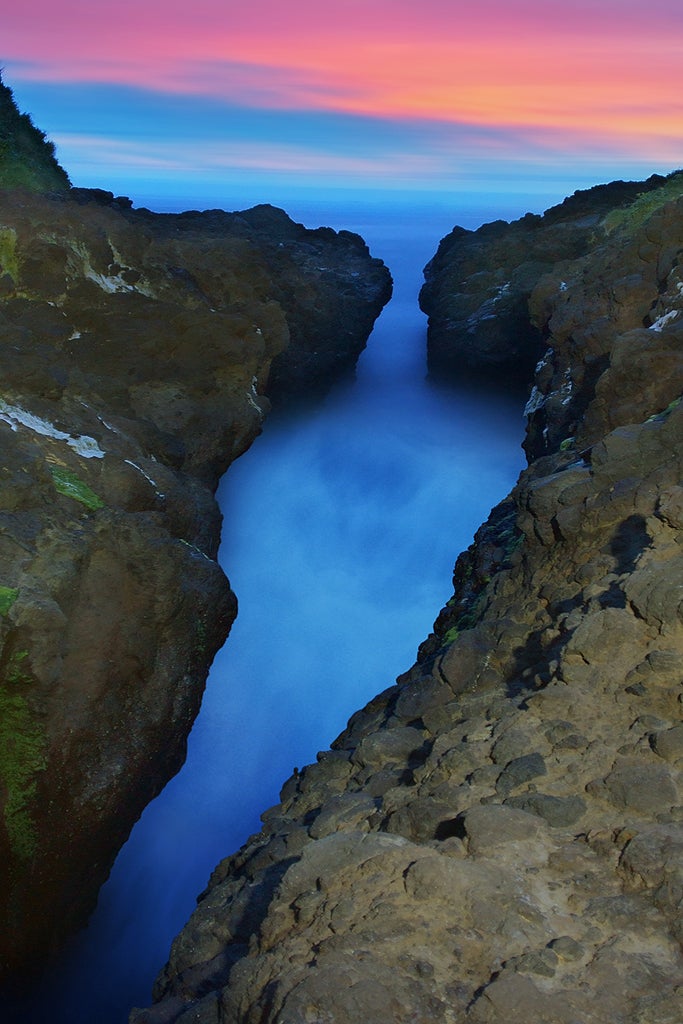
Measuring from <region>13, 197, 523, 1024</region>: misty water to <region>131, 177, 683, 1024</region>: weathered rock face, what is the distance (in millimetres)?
3082

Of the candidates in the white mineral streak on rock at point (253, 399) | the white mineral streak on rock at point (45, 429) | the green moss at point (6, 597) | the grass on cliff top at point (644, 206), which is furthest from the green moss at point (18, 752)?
the grass on cliff top at point (644, 206)

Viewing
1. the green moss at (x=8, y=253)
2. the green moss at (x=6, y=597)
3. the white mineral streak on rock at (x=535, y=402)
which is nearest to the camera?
the green moss at (x=6, y=597)

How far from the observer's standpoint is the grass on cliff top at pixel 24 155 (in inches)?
572

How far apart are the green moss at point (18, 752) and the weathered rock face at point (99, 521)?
12 mm

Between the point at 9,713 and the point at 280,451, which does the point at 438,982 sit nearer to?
the point at 9,713

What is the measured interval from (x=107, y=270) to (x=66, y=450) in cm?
383

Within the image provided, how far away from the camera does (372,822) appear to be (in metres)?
4.80

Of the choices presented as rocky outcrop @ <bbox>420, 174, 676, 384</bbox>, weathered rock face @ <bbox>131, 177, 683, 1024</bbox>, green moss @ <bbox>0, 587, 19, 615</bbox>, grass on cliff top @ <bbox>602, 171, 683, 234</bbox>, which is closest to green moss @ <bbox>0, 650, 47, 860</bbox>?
green moss @ <bbox>0, 587, 19, 615</bbox>

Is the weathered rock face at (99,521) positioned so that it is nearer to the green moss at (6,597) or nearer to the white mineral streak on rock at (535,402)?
the green moss at (6,597)

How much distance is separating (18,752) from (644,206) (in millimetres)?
11528

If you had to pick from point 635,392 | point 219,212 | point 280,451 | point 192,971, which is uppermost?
point 219,212

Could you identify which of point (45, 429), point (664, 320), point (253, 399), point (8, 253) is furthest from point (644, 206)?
point (45, 429)

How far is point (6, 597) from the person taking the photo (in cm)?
665

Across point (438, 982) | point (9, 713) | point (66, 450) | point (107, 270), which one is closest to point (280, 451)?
point (107, 270)
